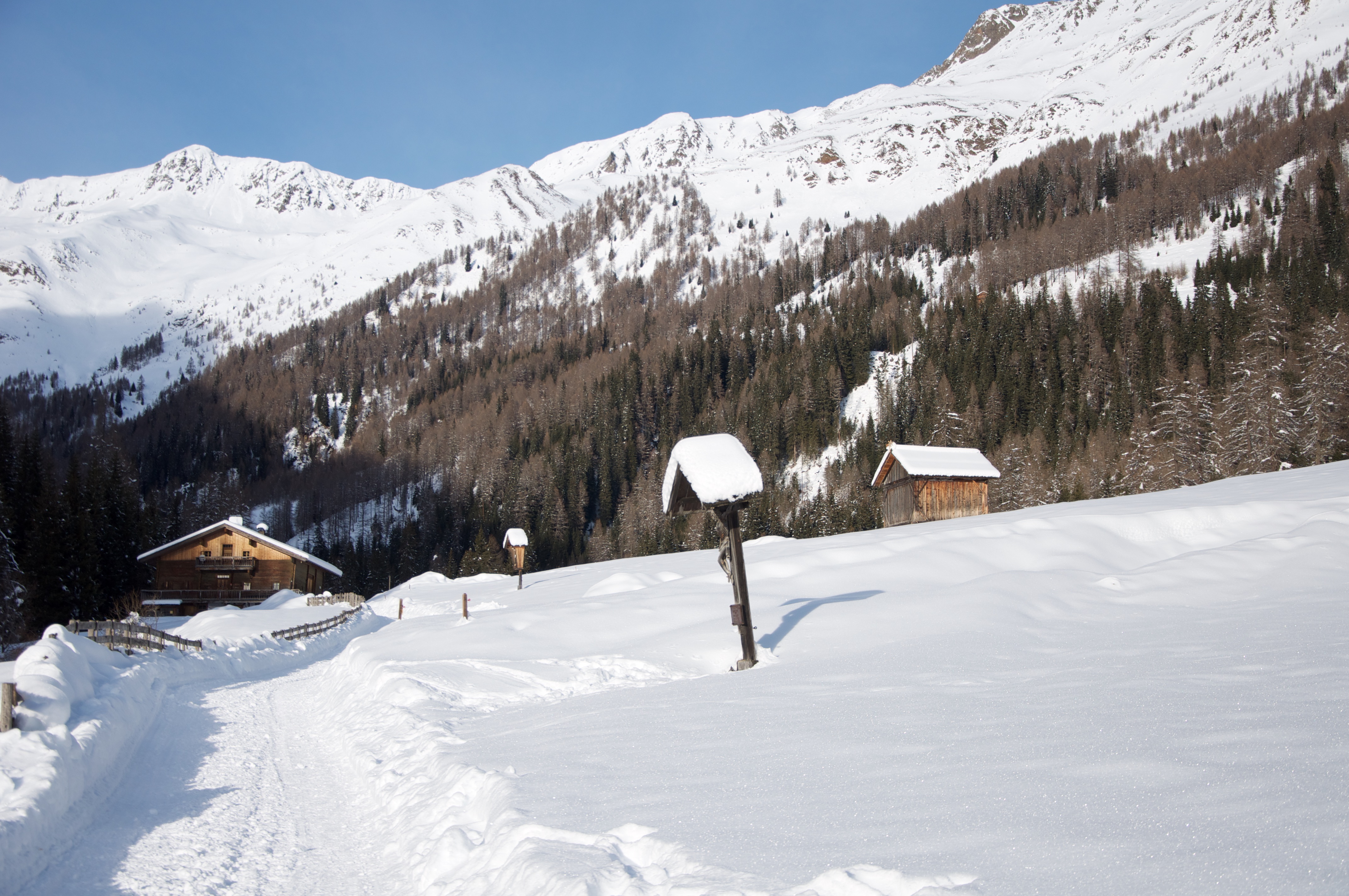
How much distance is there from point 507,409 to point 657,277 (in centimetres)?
8265

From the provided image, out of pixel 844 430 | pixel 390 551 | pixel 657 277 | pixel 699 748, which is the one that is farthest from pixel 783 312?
pixel 699 748

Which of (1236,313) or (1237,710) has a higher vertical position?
(1236,313)

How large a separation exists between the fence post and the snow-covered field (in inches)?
10.2

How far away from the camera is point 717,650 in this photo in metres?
13.2

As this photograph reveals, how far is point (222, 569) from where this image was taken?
47.1 m

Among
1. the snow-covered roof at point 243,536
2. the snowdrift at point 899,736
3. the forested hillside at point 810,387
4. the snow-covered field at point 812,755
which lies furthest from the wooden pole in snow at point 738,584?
the snow-covered roof at point 243,536

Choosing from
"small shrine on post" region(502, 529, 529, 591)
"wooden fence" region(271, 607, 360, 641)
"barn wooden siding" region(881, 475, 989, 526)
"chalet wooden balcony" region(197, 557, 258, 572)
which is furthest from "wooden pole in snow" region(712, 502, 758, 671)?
"chalet wooden balcony" region(197, 557, 258, 572)

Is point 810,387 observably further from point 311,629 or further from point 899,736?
point 899,736

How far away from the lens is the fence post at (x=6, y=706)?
7.29 m

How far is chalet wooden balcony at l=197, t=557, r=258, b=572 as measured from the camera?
4678cm

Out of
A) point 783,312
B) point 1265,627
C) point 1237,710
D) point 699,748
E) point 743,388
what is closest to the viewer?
point 1237,710

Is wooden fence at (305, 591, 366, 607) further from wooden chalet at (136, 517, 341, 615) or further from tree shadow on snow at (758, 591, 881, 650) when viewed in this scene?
tree shadow on snow at (758, 591, 881, 650)

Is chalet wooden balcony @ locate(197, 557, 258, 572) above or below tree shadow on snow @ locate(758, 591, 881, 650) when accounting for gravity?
above

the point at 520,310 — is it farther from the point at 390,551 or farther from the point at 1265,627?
the point at 1265,627
